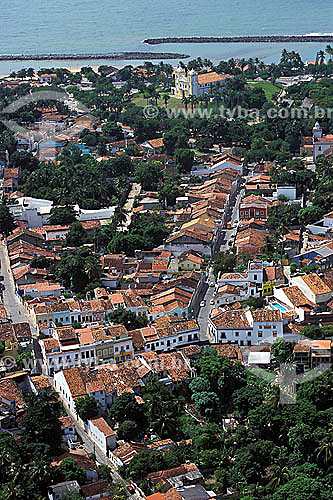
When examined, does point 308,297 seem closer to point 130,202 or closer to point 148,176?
point 130,202

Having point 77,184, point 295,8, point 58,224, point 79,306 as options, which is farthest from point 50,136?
point 295,8

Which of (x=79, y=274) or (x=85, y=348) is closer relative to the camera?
(x=85, y=348)

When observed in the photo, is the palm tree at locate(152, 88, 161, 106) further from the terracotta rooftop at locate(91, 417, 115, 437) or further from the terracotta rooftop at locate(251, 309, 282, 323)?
the terracotta rooftop at locate(91, 417, 115, 437)

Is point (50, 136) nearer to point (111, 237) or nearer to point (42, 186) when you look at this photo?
point (42, 186)

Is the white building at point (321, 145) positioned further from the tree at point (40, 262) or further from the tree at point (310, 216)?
the tree at point (40, 262)

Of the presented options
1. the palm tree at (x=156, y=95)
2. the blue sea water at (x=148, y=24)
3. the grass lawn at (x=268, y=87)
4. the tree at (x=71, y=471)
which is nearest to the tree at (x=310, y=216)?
the tree at (x=71, y=471)

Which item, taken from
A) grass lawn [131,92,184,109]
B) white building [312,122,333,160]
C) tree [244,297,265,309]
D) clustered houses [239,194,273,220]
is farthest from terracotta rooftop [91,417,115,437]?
grass lawn [131,92,184,109]

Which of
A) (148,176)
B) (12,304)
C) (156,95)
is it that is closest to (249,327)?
(12,304)
